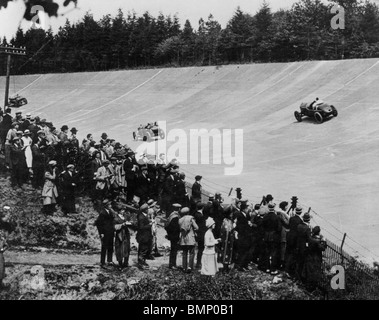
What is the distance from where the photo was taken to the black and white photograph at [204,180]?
371 inches

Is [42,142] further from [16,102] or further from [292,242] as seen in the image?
→ [16,102]

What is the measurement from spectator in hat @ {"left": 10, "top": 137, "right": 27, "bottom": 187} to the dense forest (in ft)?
86.3

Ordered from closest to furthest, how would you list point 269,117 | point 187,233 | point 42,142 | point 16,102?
point 187,233, point 42,142, point 269,117, point 16,102

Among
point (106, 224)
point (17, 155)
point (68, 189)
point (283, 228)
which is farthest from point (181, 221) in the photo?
point (17, 155)

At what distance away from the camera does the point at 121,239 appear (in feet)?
31.8

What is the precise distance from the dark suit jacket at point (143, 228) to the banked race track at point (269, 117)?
4.45 m

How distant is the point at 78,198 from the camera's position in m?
13.5

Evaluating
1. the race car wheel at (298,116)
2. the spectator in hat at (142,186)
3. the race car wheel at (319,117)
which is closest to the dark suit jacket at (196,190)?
the spectator in hat at (142,186)

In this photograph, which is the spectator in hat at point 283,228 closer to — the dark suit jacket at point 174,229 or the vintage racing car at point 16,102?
the dark suit jacket at point 174,229

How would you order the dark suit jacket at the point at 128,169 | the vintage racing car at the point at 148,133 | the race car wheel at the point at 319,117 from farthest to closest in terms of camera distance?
the vintage racing car at the point at 148,133 < the race car wheel at the point at 319,117 < the dark suit jacket at the point at 128,169

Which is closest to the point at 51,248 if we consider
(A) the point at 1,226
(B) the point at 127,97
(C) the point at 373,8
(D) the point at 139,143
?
(A) the point at 1,226

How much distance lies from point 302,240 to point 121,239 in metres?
3.02

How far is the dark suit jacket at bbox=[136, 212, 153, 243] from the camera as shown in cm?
1005

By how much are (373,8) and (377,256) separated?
3919cm
